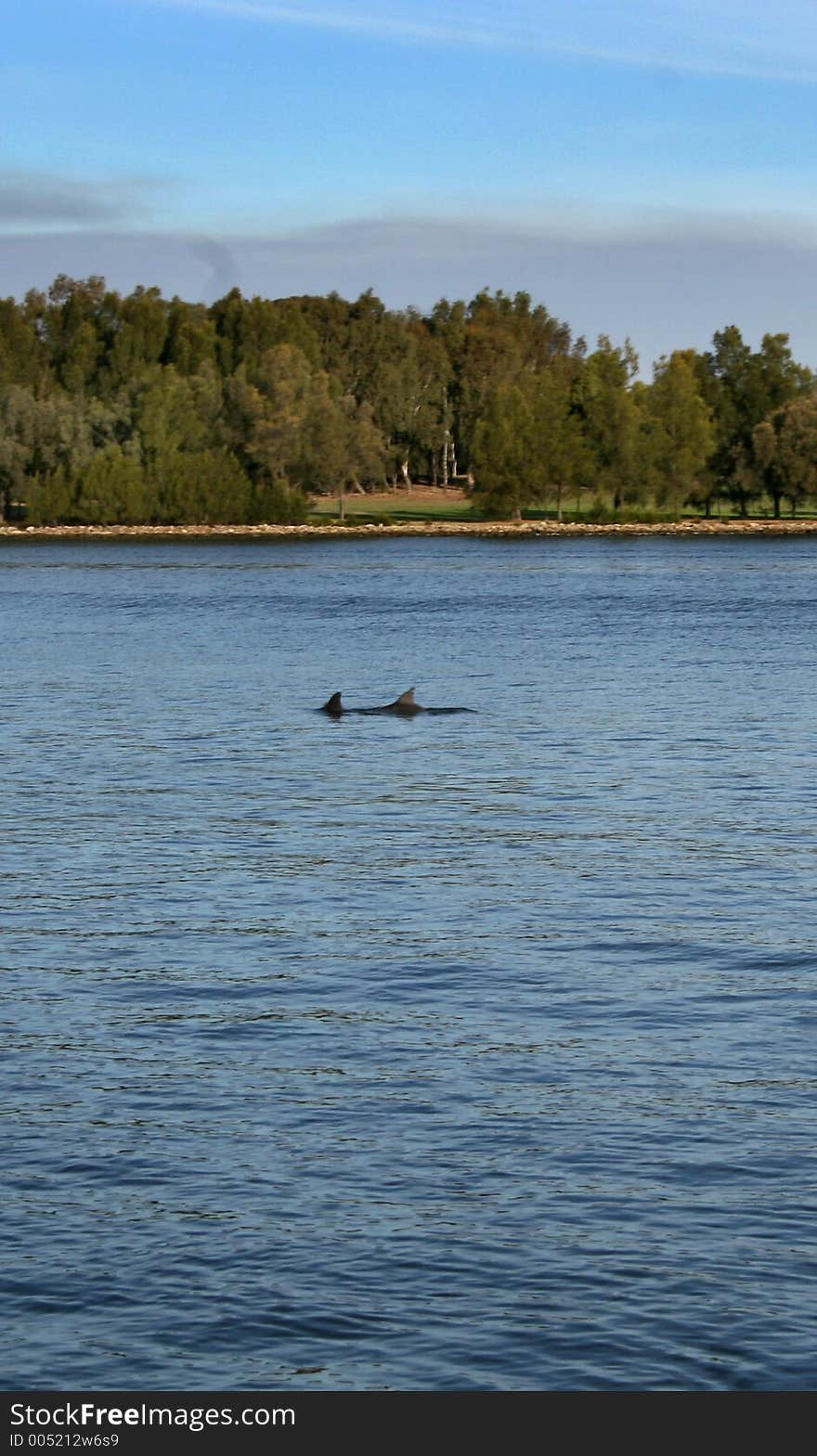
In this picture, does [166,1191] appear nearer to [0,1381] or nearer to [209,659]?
[0,1381]

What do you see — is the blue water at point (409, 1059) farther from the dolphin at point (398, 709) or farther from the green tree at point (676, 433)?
the green tree at point (676, 433)

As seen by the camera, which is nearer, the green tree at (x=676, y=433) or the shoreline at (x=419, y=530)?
the green tree at (x=676, y=433)

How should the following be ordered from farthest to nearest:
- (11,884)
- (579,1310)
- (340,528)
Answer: (340,528), (11,884), (579,1310)

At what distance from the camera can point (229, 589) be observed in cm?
10756

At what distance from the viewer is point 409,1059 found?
52.2 feet

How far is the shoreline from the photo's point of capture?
180375mm

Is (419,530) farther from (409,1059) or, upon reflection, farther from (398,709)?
(409,1059)

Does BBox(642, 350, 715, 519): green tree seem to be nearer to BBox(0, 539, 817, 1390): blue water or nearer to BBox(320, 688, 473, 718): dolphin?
BBox(320, 688, 473, 718): dolphin

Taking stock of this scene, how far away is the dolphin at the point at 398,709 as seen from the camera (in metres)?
43.2

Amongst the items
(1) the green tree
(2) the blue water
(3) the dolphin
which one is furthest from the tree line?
(2) the blue water

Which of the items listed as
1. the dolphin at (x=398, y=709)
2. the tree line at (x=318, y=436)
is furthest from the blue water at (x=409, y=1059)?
the tree line at (x=318, y=436)

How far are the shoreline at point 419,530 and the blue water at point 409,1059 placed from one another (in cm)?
14264

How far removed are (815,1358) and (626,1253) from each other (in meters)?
1.61

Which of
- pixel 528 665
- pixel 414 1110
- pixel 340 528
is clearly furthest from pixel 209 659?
pixel 340 528
